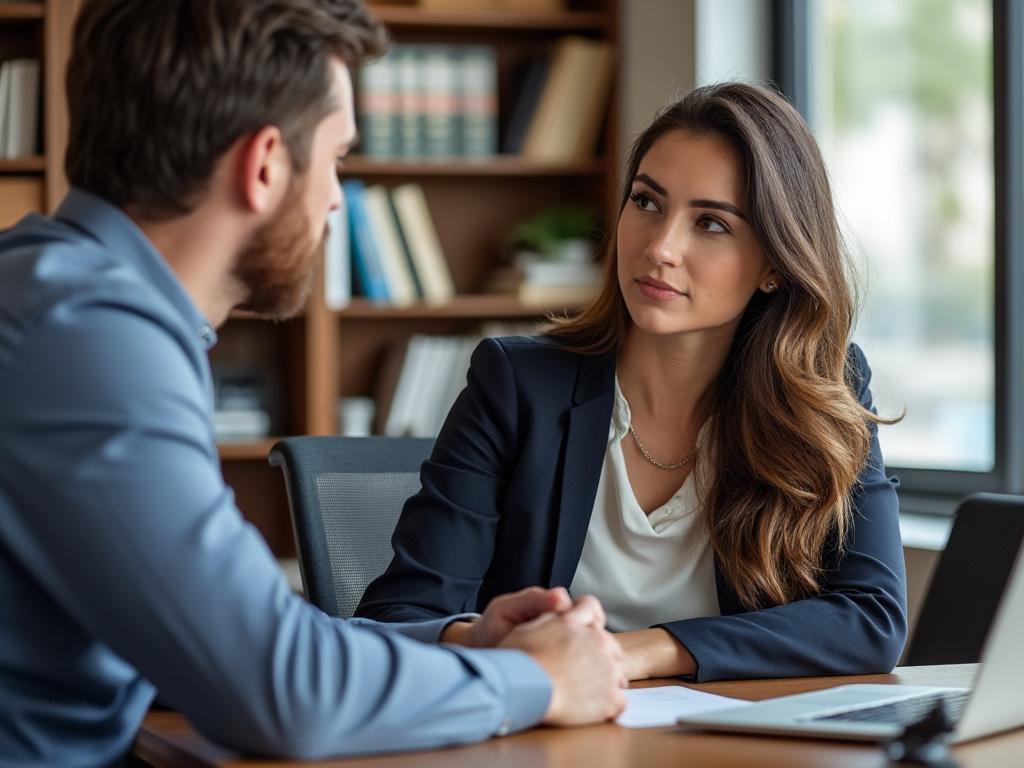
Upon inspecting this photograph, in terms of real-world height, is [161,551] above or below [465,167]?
below

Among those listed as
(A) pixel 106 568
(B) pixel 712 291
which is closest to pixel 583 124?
(B) pixel 712 291

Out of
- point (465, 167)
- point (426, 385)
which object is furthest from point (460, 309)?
point (465, 167)

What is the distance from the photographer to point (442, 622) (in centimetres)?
152

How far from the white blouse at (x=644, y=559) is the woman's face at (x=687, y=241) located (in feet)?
0.78

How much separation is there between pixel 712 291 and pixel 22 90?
2.43 metres

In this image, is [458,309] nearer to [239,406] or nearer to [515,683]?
[239,406]

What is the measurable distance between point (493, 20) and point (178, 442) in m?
3.11

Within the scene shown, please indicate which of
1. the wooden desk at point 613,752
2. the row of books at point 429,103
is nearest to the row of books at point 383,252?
the row of books at point 429,103

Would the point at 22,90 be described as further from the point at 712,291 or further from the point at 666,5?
the point at 712,291

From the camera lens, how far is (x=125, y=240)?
1.20m

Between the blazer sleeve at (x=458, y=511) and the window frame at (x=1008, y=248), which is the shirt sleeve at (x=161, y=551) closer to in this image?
the blazer sleeve at (x=458, y=511)

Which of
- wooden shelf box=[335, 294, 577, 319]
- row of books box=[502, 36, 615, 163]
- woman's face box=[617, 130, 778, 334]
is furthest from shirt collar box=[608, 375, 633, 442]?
row of books box=[502, 36, 615, 163]

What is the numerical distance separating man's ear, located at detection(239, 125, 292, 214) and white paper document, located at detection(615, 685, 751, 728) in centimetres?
58

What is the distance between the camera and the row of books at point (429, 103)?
3898 mm
